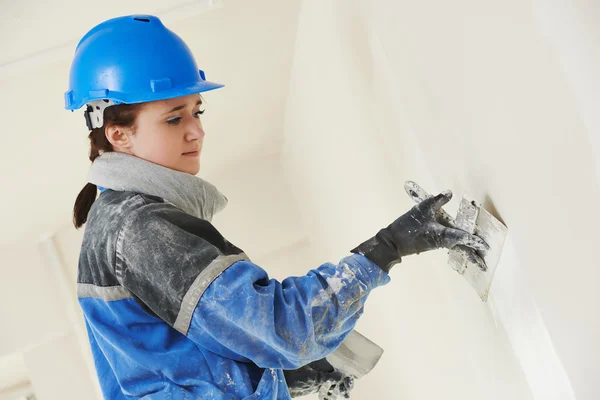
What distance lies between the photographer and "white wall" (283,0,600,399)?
1.28 m

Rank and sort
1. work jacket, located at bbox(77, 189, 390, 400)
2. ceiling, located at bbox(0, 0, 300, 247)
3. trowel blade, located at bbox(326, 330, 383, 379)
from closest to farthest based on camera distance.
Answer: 1. work jacket, located at bbox(77, 189, 390, 400)
2. trowel blade, located at bbox(326, 330, 383, 379)
3. ceiling, located at bbox(0, 0, 300, 247)

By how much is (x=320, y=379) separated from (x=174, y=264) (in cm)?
77

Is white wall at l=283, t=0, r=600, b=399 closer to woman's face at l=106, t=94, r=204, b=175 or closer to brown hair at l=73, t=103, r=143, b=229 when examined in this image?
woman's face at l=106, t=94, r=204, b=175

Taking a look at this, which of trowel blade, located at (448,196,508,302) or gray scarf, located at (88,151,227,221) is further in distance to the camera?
gray scarf, located at (88,151,227,221)

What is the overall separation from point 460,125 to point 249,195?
345 centimetres

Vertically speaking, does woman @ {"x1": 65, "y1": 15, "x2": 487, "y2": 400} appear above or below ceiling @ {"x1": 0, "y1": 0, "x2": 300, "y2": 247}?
below

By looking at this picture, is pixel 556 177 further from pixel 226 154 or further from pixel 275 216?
pixel 275 216

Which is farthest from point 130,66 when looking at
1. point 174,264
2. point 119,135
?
point 174,264

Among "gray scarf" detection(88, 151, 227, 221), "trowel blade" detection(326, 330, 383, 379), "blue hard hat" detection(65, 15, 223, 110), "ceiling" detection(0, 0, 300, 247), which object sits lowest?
"trowel blade" detection(326, 330, 383, 379)

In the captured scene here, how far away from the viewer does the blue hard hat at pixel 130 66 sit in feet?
6.08

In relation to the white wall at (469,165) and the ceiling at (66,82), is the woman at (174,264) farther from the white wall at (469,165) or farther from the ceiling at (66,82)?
the ceiling at (66,82)

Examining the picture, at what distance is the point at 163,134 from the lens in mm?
1887

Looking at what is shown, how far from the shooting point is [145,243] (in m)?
1.67

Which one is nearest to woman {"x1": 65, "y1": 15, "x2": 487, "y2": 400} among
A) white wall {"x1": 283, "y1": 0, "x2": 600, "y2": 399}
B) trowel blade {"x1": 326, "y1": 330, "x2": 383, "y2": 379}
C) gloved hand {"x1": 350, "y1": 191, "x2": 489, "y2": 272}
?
gloved hand {"x1": 350, "y1": 191, "x2": 489, "y2": 272}
